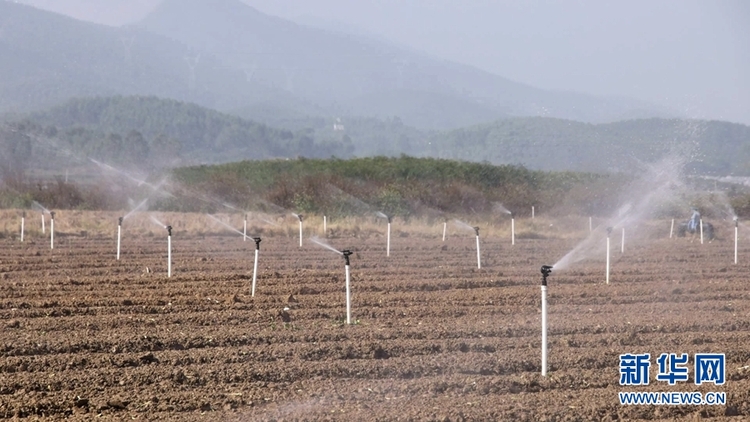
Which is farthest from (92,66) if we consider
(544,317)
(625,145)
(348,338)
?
(544,317)

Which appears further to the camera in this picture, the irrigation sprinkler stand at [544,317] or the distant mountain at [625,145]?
the distant mountain at [625,145]

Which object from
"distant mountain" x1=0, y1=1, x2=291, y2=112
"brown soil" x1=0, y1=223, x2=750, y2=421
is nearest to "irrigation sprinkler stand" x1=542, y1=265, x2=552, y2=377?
"brown soil" x1=0, y1=223, x2=750, y2=421

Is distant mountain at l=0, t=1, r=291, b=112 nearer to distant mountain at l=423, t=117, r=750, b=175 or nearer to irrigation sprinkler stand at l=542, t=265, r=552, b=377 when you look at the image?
distant mountain at l=423, t=117, r=750, b=175

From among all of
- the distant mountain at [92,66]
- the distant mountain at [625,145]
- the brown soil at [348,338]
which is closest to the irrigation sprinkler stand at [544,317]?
the brown soil at [348,338]

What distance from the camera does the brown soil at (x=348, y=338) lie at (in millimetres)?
7734

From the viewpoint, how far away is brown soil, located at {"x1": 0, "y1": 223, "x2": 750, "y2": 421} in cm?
773

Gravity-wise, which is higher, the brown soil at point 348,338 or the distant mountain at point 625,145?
the distant mountain at point 625,145

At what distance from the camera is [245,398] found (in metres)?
7.95

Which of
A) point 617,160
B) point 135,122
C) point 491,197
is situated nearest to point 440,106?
point 135,122

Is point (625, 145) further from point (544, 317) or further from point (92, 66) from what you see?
point (92, 66)

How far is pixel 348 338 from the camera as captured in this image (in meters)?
10.7

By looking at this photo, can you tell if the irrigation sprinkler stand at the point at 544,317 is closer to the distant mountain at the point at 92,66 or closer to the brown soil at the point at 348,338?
the brown soil at the point at 348,338

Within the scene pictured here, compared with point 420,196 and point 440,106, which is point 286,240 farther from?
point 440,106

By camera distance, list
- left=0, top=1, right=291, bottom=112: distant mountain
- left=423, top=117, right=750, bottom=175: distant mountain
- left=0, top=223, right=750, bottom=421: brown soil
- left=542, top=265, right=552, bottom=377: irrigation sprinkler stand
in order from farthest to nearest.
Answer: left=0, top=1, right=291, bottom=112: distant mountain < left=423, top=117, right=750, bottom=175: distant mountain < left=542, top=265, right=552, bottom=377: irrigation sprinkler stand < left=0, top=223, right=750, bottom=421: brown soil
